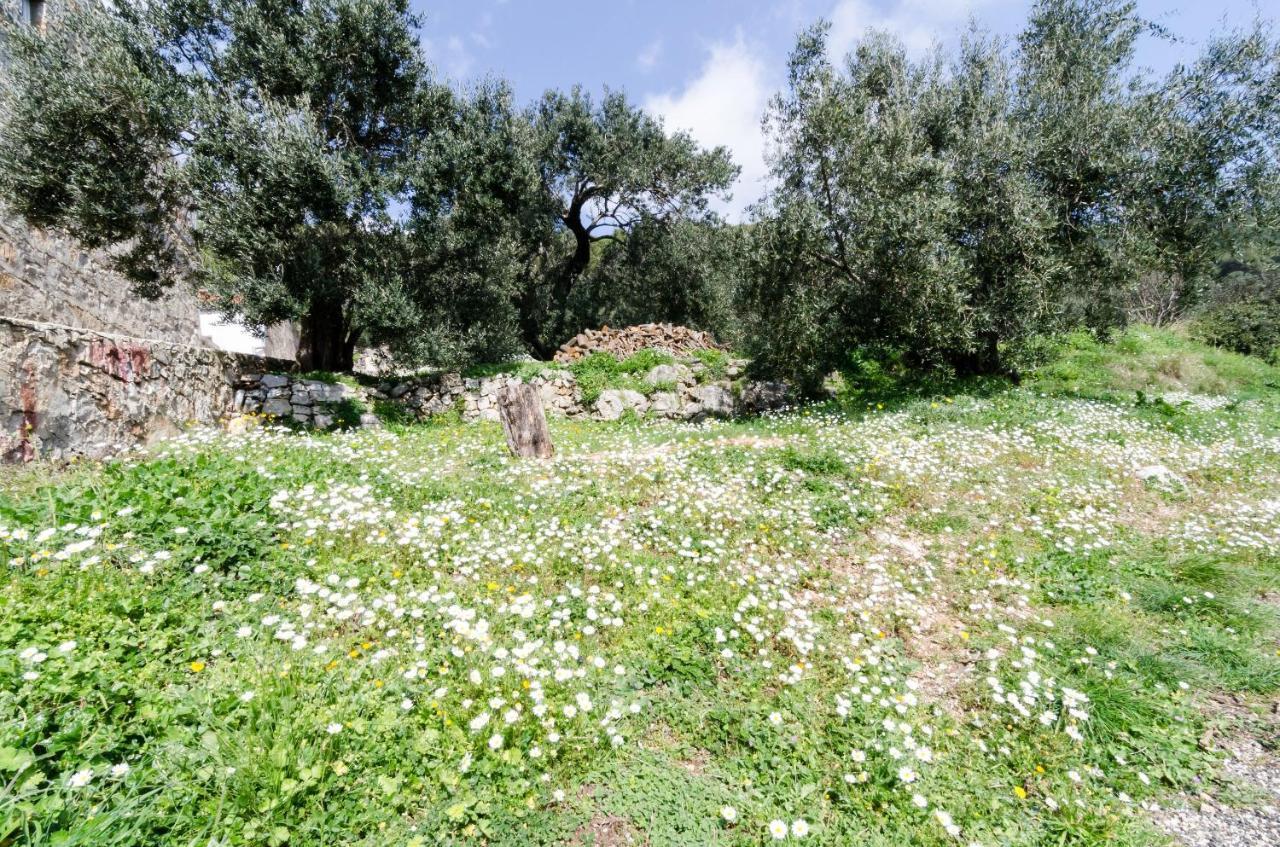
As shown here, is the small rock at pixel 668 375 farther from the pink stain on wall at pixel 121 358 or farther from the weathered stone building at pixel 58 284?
the weathered stone building at pixel 58 284

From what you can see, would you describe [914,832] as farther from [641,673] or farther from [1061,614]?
[1061,614]

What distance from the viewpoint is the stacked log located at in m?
19.1

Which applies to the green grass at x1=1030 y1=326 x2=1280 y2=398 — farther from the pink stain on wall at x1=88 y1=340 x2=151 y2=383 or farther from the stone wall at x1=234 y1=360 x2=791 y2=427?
the pink stain on wall at x1=88 y1=340 x2=151 y2=383

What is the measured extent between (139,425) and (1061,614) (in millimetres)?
14269

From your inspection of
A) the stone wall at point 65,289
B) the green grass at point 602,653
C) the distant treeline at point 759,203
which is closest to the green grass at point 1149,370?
the distant treeline at point 759,203

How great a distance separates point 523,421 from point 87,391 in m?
6.88

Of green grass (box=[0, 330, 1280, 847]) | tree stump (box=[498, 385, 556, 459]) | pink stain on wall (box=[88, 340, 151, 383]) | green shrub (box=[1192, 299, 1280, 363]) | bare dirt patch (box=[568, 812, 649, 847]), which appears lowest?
bare dirt patch (box=[568, 812, 649, 847])

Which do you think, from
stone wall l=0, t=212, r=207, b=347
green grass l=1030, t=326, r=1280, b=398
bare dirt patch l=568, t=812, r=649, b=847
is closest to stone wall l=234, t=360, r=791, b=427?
stone wall l=0, t=212, r=207, b=347

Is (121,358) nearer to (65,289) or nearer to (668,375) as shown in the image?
(65,289)

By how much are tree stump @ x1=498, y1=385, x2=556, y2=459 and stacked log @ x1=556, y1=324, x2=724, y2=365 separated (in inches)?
334

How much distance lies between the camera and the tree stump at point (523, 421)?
10273 millimetres

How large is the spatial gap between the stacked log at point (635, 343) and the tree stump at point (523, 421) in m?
8.49

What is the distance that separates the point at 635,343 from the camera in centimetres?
1939

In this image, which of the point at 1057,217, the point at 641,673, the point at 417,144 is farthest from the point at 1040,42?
the point at 641,673
